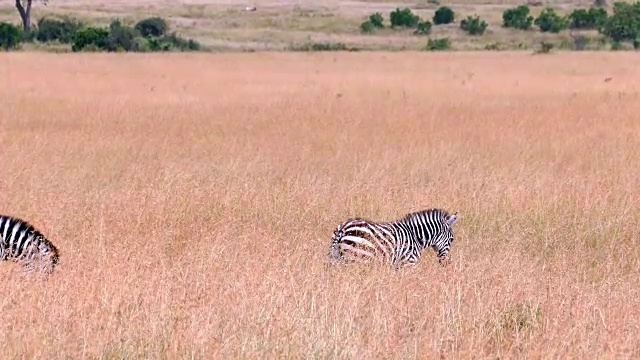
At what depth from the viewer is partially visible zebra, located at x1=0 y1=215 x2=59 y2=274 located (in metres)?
7.00

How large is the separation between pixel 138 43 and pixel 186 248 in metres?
39.9

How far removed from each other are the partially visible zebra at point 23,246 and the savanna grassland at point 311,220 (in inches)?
5.1

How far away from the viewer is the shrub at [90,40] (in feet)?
146

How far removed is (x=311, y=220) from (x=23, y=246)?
3.01 metres

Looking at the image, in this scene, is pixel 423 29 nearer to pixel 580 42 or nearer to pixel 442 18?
pixel 442 18

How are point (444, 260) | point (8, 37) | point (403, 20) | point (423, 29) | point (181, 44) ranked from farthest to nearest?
point (403, 20), point (423, 29), point (181, 44), point (8, 37), point (444, 260)

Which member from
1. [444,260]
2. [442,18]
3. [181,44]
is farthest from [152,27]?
[444,260]

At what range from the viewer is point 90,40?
45.4 meters

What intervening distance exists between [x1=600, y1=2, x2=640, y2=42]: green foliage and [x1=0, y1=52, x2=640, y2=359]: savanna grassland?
114ft

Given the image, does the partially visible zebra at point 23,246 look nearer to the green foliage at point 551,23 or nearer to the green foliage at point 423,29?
the green foliage at point 423,29

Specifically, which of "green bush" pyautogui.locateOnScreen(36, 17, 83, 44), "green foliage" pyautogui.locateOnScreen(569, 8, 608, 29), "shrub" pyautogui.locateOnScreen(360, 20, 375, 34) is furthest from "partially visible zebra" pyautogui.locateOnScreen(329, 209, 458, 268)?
"green foliage" pyautogui.locateOnScreen(569, 8, 608, 29)

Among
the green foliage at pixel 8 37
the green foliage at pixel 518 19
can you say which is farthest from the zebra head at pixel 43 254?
the green foliage at pixel 518 19

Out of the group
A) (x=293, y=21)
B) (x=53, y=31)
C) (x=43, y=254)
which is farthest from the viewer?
(x=293, y=21)

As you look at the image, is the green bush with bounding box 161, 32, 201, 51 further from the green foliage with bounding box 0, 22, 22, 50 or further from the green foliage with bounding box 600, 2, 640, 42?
the green foliage with bounding box 600, 2, 640, 42
